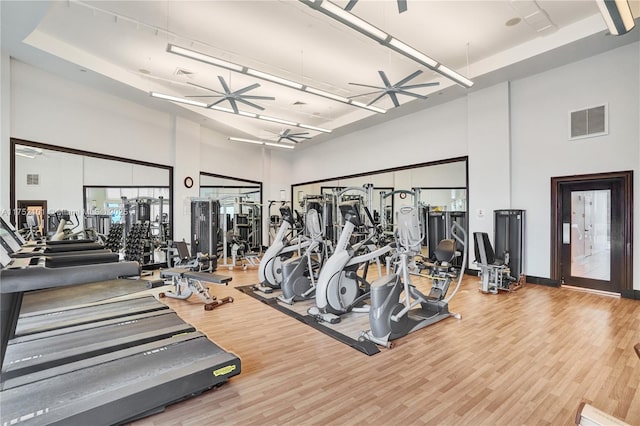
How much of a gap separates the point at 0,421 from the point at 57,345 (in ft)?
3.13

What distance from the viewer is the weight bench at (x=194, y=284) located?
4230 mm

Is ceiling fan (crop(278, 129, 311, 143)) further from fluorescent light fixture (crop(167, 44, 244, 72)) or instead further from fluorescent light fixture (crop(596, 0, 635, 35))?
fluorescent light fixture (crop(596, 0, 635, 35))

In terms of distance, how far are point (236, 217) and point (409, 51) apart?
700 cm

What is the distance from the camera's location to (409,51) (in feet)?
13.2

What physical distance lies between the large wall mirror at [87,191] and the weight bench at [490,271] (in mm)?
6888

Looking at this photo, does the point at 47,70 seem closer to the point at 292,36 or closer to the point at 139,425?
the point at 292,36

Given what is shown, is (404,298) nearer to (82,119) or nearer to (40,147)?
(40,147)

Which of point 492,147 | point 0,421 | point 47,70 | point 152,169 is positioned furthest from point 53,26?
point 492,147

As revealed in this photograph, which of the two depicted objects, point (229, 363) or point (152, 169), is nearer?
point (229, 363)

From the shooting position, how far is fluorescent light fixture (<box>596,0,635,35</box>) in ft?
8.35

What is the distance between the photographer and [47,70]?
544 centimetres

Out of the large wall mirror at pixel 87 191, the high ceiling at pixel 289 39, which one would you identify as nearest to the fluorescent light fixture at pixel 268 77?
the high ceiling at pixel 289 39

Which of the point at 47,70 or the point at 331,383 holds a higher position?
the point at 47,70

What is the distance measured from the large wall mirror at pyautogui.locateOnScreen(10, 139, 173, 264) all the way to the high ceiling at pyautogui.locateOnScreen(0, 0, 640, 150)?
1559mm
